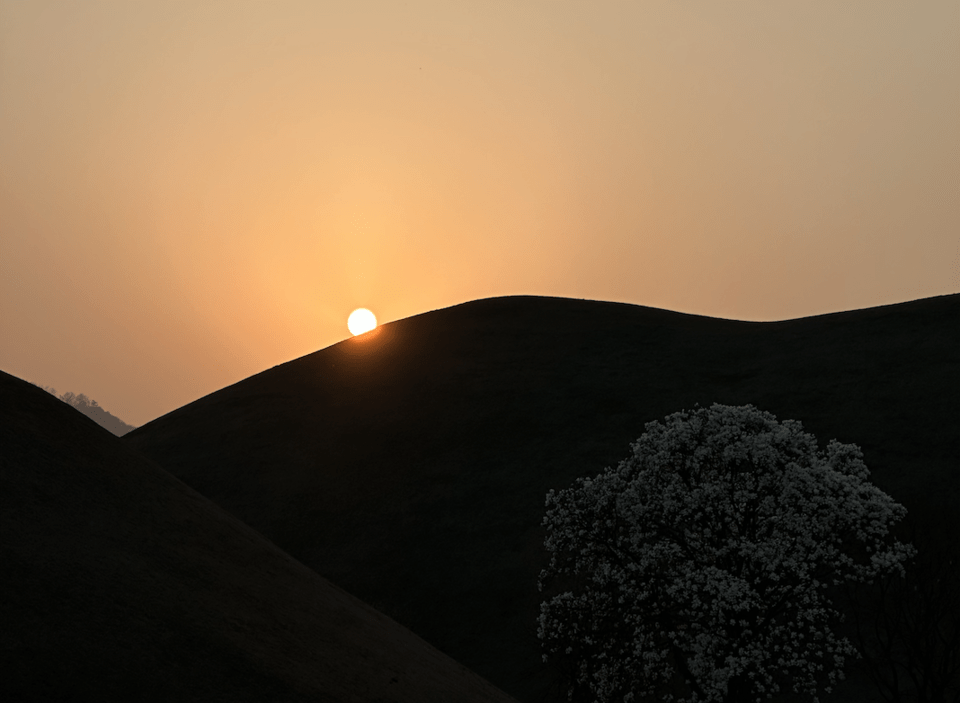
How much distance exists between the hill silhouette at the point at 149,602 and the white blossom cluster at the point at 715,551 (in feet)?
12.4

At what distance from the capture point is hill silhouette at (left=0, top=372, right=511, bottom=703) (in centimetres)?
1462

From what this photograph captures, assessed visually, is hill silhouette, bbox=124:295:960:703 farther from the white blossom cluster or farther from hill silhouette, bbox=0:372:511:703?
hill silhouette, bbox=0:372:511:703

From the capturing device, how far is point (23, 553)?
16.1m

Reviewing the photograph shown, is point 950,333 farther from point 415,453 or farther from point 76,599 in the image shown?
point 76,599

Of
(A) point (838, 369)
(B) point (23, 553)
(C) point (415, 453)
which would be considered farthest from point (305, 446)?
(B) point (23, 553)

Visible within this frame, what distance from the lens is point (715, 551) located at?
2131cm

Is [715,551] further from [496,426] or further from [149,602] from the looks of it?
[496,426]

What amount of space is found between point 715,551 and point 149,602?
13.5 m

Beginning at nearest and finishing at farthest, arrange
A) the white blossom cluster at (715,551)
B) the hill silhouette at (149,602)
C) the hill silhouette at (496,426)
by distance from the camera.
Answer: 1. the hill silhouette at (149,602)
2. the white blossom cluster at (715,551)
3. the hill silhouette at (496,426)

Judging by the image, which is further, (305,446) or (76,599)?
(305,446)

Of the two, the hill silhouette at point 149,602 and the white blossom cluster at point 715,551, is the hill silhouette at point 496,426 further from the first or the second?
the hill silhouette at point 149,602

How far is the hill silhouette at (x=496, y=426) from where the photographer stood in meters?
38.8

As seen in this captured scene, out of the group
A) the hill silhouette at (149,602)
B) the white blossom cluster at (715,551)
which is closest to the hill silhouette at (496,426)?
the white blossom cluster at (715,551)

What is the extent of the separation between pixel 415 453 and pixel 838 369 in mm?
26422
